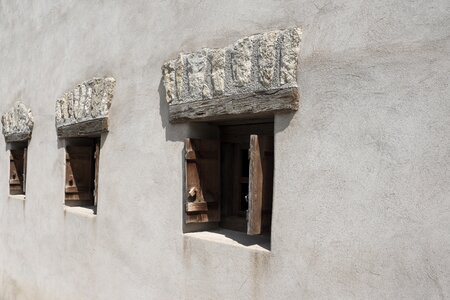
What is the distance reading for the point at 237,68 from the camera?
2846 mm

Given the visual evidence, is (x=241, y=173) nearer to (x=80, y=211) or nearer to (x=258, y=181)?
(x=258, y=181)

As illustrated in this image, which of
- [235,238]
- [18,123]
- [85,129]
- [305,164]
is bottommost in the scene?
[235,238]

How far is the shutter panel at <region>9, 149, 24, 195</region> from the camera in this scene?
6535 mm

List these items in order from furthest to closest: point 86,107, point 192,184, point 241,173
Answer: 1. point 86,107
2. point 241,173
3. point 192,184

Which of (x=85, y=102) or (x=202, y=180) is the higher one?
(x=85, y=102)

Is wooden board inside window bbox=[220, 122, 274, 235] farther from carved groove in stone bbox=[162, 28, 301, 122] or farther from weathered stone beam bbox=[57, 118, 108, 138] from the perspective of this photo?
weathered stone beam bbox=[57, 118, 108, 138]

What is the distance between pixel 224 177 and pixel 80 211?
1878 mm

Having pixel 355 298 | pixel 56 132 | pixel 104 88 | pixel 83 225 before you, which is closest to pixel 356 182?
pixel 355 298

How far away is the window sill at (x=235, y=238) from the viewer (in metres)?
2.91

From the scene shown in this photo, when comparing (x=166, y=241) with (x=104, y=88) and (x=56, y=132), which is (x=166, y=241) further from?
(x=56, y=132)

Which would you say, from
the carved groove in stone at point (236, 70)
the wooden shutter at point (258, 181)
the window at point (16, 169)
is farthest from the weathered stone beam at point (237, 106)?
the window at point (16, 169)

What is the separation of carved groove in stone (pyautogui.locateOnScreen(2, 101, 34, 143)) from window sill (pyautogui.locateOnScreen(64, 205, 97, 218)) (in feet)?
4.44

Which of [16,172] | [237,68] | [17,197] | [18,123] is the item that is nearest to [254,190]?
[237,68]

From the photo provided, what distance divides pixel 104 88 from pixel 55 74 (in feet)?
4.48
